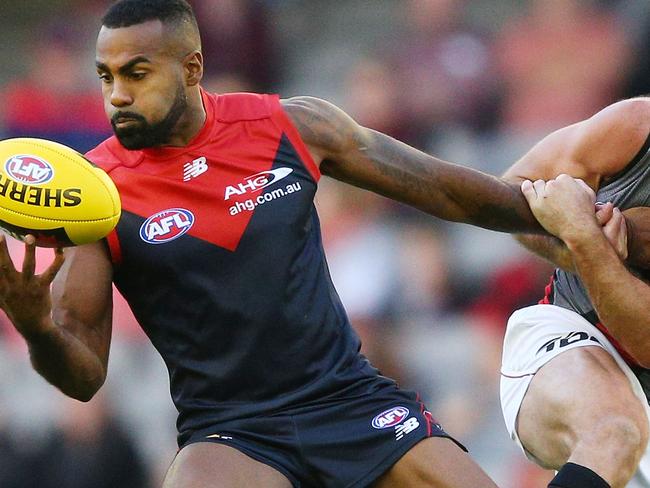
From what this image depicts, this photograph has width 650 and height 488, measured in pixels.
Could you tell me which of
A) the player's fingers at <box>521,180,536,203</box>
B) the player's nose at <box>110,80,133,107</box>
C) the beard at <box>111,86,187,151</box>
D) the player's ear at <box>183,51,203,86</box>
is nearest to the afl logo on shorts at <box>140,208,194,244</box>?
the beard at <box>111,86,187,151</box>

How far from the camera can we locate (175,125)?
13.7 ft

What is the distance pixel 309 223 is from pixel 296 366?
1.64 feet

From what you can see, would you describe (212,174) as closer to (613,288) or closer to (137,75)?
(137,75)

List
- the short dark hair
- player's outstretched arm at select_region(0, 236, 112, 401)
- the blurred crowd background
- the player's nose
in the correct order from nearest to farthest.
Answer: player's outstretched arm at select_region(0, 236, 112, 401)
the player's nose
the short dark hair
the blurred crowd background

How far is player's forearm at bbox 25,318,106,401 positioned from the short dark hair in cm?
104

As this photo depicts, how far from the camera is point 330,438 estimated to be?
161 inches

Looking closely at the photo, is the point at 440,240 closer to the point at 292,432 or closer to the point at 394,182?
the point at 394,182

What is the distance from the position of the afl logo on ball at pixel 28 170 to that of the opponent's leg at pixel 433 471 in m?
1.45

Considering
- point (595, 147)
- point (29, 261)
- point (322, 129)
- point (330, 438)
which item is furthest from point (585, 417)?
point (29, 261)

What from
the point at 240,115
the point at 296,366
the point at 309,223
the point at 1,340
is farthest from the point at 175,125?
the point at 1,340

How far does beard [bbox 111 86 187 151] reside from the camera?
4031 millimetres

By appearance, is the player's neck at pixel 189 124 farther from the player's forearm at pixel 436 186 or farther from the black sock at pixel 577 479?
the black sock at pixel 577 479

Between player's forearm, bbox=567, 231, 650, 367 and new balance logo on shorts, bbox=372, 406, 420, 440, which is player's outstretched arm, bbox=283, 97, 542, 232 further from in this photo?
new balance logo on shorts, bbox=372, 406, 420, 440

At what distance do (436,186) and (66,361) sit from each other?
57.7 inches
